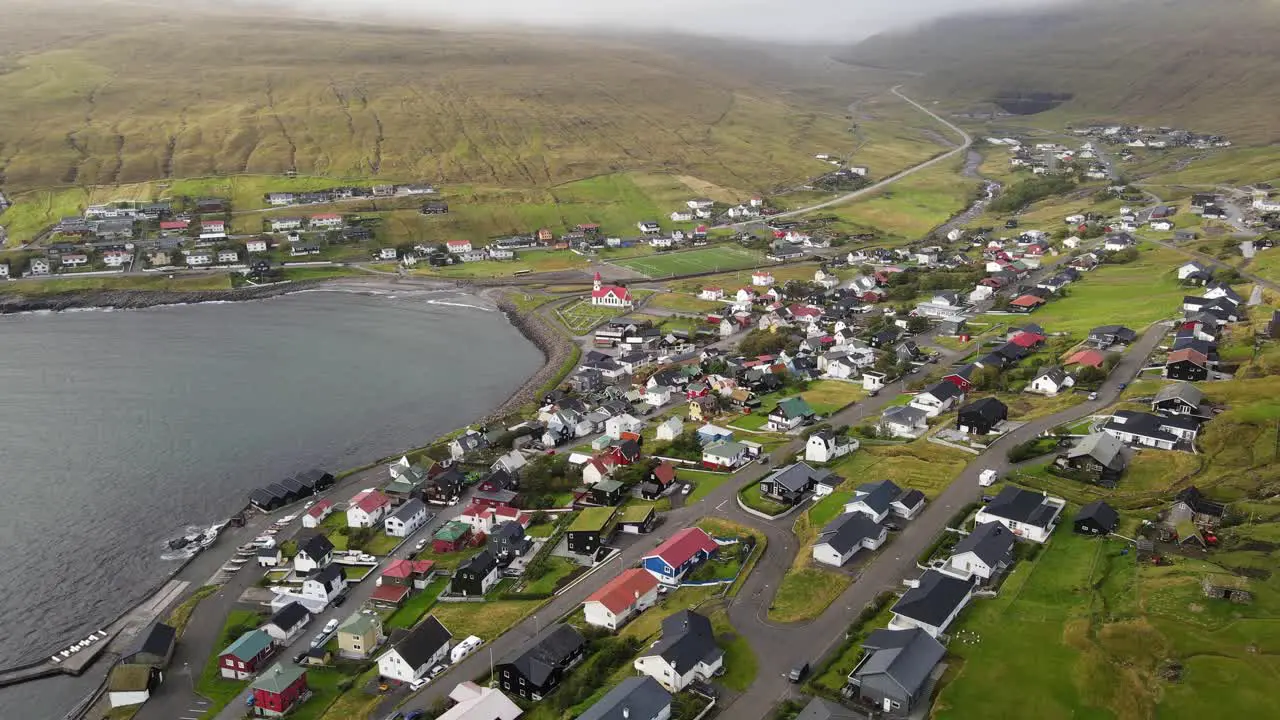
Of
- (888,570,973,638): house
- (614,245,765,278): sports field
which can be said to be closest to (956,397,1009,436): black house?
(888,570,973,638): house

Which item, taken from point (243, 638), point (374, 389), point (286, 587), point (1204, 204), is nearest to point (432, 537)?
point (286, 587)

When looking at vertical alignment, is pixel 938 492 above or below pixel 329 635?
above

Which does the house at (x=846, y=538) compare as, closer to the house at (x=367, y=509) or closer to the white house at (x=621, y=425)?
the white house at (x=621, y=425)

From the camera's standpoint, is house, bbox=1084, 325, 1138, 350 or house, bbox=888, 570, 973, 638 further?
house, bbox=1084, 325, 1138, 350

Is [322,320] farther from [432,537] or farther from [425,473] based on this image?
[432,537]

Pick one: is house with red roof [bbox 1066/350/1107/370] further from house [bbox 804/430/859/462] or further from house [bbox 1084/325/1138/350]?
house [bbox 804/430/859/462]

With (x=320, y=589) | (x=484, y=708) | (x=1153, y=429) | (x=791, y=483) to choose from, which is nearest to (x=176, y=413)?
(x=320, y=589)
